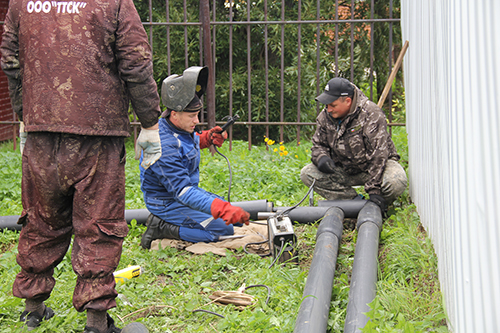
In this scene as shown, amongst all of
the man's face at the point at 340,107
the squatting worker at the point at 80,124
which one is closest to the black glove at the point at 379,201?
the man's face at the point at 340,107

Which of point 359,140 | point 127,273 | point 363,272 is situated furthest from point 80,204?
point 359,140

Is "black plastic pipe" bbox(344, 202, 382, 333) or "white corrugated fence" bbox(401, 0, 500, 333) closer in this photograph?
"white corrugated fence" bbox(401, 0, 500, 333)

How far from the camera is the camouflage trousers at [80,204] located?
2787 mm

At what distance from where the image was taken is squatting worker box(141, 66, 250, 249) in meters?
3.95

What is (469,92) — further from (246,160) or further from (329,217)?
(246,160)

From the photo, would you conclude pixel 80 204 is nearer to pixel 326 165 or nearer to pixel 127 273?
pixel 127 273

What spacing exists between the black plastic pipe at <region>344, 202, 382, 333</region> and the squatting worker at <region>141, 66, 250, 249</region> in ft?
3.00

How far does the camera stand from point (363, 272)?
316 cm

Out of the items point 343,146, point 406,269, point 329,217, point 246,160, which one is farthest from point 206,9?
point 406,269

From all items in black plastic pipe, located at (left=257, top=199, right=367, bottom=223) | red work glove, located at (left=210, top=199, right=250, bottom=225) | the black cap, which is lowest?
black plastic pipe, located at (left=257, top=199, right=367, bottom=223)

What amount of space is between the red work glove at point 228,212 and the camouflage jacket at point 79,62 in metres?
1.10

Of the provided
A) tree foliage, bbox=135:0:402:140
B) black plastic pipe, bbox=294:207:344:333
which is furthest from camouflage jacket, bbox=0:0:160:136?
tree foliage, bbox=135:0:402:140

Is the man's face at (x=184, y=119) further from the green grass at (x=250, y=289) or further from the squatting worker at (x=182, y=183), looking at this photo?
the green grass at (x=250, y=289)

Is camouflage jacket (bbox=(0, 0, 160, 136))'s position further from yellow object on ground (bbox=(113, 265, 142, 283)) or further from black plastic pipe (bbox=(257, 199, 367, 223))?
black plastic pipe (bbox=(257, 199, 367, 223))
